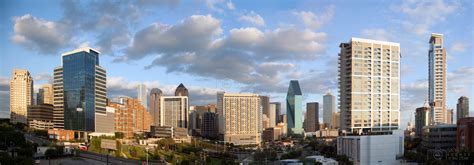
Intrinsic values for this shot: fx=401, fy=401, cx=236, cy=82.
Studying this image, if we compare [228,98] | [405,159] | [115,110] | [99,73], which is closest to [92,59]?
[99,73]

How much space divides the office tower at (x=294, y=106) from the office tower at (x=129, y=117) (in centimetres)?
3367

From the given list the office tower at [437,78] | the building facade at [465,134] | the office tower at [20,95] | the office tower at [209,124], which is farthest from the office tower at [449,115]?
the office tower at [20,95]

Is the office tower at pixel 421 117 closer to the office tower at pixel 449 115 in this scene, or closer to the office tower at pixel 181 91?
the office tower at pixel 449 115

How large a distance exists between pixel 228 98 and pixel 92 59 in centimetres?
1488

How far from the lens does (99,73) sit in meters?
26.5

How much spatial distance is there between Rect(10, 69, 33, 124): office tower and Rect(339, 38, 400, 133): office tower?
19.3 meters

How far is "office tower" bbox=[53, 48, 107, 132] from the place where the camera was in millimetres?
24547

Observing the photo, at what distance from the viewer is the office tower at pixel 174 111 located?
42594 millimetres

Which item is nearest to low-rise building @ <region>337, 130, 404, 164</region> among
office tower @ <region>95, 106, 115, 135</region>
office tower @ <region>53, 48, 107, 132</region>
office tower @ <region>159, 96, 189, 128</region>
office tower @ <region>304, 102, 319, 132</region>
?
office tower @ <region>95, 106, 115, 135</region>

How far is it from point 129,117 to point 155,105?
16.4 metres

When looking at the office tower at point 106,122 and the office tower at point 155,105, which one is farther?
the office tower at point 155,105

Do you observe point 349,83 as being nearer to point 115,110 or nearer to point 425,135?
point 425,135

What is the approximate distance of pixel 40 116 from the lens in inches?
1040

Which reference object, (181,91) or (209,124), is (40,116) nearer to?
(209,124)
